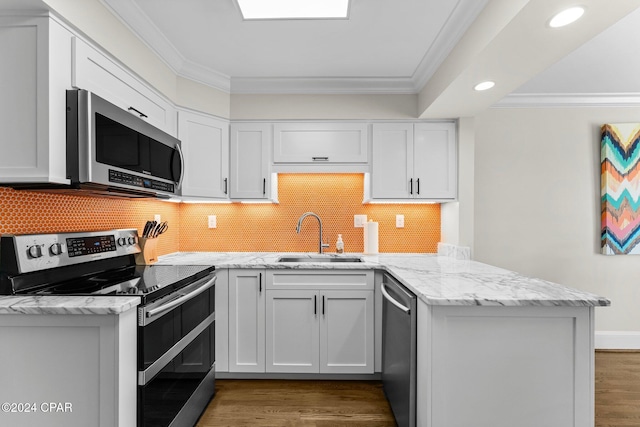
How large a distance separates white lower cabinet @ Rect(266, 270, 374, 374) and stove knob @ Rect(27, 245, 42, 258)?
135cm

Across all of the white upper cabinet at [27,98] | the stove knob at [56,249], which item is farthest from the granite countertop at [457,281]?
the white upper cabinet at [27,98]

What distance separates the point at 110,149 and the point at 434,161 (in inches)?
92.0

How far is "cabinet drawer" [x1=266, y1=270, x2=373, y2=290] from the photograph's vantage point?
244cm

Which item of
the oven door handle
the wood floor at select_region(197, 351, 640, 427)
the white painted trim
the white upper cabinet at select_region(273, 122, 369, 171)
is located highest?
the white upper cabinet at select_region(273, 122, 369, 171)

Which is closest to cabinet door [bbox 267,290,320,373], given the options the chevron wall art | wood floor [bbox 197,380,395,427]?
wood floor [bbox 197,380,395,427]

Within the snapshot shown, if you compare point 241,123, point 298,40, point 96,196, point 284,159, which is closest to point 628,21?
point 298,40

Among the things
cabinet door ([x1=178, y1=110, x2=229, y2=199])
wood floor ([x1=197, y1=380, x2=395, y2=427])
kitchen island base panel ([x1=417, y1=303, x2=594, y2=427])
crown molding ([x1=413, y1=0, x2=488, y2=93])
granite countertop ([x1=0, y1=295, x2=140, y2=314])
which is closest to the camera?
granite countertop ([x1=0, y1=295, x2=140, y2=314])

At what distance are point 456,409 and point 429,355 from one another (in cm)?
24

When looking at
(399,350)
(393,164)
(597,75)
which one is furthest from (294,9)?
(597,75)

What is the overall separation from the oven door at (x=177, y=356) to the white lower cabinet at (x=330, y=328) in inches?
19.9

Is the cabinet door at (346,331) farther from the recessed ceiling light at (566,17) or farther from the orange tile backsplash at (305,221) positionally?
the recessed ceiling light at (566,17)

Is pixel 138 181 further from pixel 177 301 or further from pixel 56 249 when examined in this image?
pixel 177 301

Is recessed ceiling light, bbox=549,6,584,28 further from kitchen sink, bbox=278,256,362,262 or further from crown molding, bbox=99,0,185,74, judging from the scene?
crown molding, bbox=99,0,185,74

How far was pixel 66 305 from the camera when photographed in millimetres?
1262
